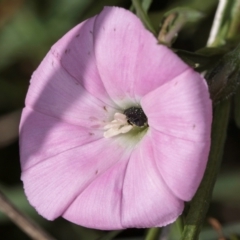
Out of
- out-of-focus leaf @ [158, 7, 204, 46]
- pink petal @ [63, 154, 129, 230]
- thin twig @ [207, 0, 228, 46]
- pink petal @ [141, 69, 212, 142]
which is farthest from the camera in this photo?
thin twig @ [207, 0, 228, 46]

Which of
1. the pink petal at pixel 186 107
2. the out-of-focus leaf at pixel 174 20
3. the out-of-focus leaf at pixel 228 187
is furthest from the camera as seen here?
the out-of-focus leaf at pixel 228 187

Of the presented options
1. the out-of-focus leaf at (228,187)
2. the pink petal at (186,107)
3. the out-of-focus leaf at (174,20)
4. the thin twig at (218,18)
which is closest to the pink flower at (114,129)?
the pink petal at (186,107)

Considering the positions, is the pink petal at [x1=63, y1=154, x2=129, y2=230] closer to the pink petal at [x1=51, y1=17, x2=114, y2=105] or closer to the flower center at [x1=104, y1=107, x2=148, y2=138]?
the flower center at [x1=104, y1=107, x2=148, y2=138]

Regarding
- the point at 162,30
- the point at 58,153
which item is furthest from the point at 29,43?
the point at 58,153

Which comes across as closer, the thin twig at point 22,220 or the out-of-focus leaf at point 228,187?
the thin twig at point 22,220

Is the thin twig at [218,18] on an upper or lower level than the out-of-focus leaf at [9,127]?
upper

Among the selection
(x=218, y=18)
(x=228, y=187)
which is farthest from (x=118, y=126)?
(x=228, y=187)

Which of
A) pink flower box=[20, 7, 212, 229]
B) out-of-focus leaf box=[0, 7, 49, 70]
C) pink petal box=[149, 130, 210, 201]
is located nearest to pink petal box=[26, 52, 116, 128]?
pink flower box=[20, 7, 212, 229]

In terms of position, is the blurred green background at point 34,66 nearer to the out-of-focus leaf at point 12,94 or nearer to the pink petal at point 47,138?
the out-of-focus leaf at point 12,94
